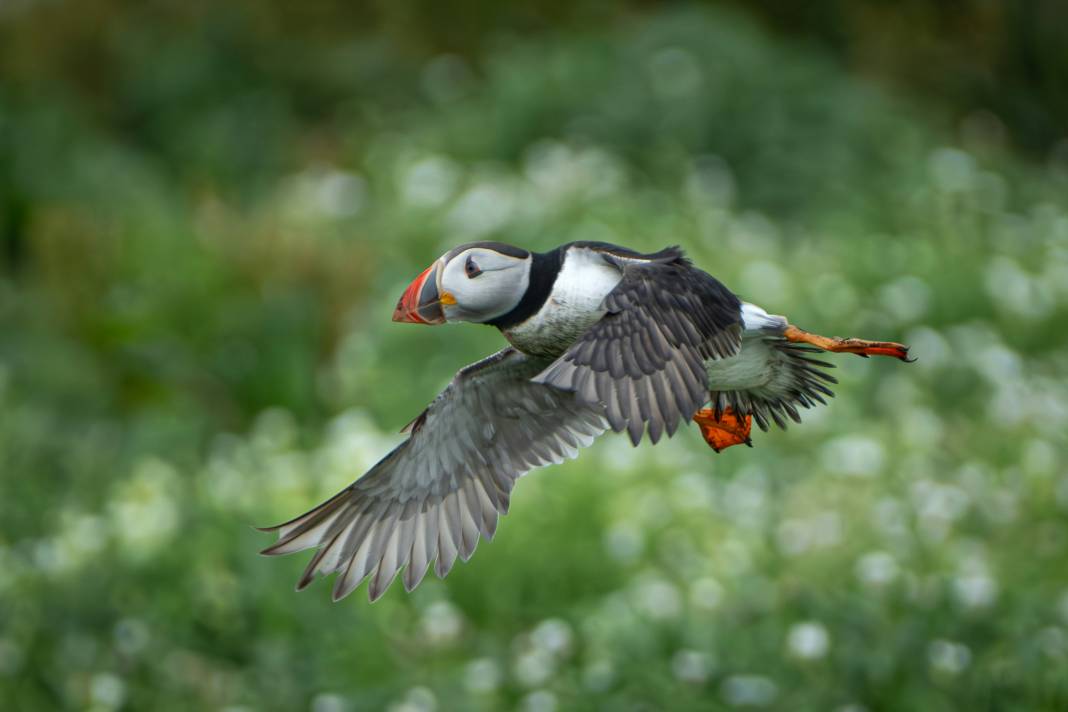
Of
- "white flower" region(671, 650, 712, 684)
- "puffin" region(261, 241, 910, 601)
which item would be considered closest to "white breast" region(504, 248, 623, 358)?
"puffin" region(261, 241, 910, 601)

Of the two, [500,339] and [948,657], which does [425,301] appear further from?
[500,339]

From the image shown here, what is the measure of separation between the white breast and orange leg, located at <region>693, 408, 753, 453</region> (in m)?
0.34

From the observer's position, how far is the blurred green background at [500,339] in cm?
439

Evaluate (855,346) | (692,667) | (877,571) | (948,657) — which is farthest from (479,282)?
(877,571)

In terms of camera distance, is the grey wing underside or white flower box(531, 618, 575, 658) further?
white flower box(531, 618, 575, 658)

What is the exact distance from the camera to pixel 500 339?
233 inches

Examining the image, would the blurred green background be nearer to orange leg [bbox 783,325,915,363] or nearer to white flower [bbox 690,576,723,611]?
white flower [bbox 690,576,723,611]

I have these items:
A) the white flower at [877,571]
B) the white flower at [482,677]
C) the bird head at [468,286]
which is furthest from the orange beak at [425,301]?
the white flower at [877,571]

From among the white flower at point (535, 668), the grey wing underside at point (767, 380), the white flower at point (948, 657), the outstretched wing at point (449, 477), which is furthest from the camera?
the white flower at point (535, 668)

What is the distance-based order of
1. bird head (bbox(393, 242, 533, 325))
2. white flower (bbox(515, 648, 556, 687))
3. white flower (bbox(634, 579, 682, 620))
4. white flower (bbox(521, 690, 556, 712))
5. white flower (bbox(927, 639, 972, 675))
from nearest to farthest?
bird head (bbox(393, 242, 533, 325)) < white flower (bbox(927, 639, 972, 675)) < white flower (bbox(521, 690, 556, 712)) < white flower (bbox(515, 648, 556, 687)) < white flower (bbox(634, 579, 682, 620))

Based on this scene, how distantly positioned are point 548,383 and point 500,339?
3.89m

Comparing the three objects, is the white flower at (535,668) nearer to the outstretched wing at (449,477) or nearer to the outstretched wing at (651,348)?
the outstretched wing at (449,477)

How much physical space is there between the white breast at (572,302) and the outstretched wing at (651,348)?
44mm

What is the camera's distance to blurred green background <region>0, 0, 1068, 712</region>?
14.4ft
